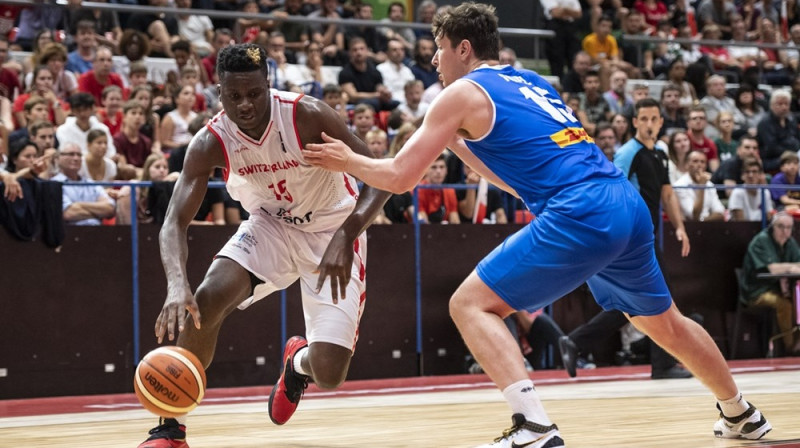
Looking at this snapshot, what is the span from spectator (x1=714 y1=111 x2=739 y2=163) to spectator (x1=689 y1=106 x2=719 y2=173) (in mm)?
276

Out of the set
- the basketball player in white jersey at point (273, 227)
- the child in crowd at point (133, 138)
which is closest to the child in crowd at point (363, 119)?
the child in crowd at point (133, 138)

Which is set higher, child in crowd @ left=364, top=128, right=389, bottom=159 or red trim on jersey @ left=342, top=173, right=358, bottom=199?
red trim on jersey @ left=342, top=173, right=358, bottom=199

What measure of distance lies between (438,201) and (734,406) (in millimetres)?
7114

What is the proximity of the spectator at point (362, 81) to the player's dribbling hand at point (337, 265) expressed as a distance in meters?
9.81

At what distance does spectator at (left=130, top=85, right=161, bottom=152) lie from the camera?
1245cm

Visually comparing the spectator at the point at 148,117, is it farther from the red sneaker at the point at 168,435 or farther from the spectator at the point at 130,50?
the red sneaker at the point at 168,435

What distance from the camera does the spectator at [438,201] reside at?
12672 millimetres

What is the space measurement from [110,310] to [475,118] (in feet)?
21.2

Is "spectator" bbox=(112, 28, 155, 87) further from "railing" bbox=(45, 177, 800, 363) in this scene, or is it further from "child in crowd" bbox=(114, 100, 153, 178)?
"railing" bbox=(45, 177, 800, 363)

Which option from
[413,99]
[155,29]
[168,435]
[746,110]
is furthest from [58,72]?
[746,110]

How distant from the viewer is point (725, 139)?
1716cm

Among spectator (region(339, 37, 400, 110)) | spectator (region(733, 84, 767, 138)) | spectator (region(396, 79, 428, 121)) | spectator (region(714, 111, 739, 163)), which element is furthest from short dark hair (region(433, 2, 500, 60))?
spectator (region(733, 84, 767, 138))

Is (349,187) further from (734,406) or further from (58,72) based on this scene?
(58,72)

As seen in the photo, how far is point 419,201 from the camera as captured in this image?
501 inches
